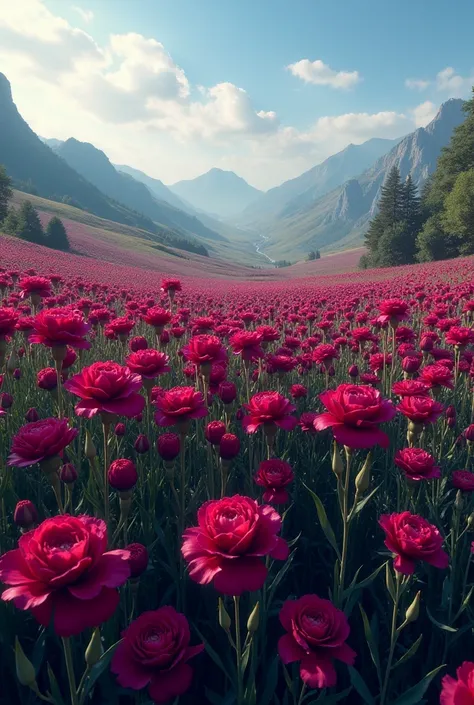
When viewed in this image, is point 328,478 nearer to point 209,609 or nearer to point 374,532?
point 374,532

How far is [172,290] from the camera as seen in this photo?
562cm

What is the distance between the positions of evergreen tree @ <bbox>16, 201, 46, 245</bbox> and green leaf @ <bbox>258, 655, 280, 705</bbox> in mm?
44868

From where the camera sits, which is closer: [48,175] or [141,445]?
[141,445]

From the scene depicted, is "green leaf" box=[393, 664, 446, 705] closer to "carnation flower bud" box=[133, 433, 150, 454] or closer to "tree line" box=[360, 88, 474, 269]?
"carnation flower bud" box=[133, 433, 150, 454]

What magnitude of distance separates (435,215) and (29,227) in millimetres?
38009

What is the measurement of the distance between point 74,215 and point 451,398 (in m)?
82.2

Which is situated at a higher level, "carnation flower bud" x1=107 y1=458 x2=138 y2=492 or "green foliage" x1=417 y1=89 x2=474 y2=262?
"green foliage" x1=417 y1=89 x2=474 y2=262

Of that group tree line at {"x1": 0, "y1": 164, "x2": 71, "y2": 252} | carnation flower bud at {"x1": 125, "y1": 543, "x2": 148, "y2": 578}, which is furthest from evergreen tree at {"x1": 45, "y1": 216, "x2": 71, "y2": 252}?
carnation flower bud at {"x1": 125, "y1": 543, "x2": 148, "y2": 578}

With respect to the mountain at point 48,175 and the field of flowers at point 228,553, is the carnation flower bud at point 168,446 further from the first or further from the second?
the mountain at point 48,175

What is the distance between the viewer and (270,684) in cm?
159

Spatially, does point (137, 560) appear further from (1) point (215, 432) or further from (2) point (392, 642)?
(2) point (392, 642)

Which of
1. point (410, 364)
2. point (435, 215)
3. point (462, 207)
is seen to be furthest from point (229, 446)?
point (435, 215)

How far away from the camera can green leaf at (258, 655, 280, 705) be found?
5.09ft

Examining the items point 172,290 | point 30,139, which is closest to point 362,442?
point 172,290
